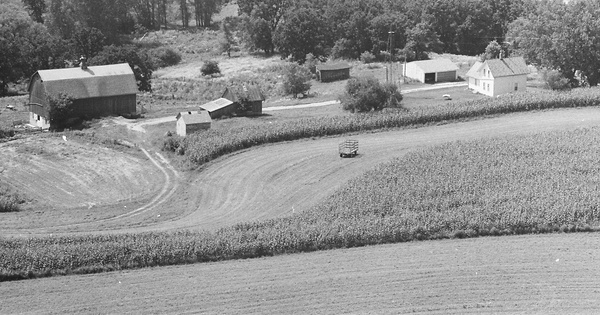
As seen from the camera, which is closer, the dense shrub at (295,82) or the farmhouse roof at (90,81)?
the farmhouse roof at (90,81)

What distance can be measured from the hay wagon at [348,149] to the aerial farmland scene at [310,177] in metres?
0.08

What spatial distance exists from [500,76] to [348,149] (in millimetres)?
23666

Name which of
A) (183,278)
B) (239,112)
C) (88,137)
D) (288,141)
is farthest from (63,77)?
(183,278)

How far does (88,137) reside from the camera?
56.0 m

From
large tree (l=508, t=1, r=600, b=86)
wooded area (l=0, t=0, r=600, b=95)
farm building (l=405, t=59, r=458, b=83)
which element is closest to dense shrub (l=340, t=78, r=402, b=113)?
farm building (l=405, t=59, r=458, b=83)

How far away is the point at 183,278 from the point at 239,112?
102 feet

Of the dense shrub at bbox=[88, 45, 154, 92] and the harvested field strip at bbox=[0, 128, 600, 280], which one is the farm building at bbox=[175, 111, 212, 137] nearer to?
the harvested field strip at bbox=[0, 128, 600, 280]

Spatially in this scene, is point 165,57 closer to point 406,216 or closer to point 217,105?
point 217,105

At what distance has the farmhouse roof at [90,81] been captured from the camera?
61.5m

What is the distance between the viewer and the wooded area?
74062 mm

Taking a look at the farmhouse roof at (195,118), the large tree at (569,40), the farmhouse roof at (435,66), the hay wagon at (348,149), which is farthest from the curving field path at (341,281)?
the large tree at (569,40)

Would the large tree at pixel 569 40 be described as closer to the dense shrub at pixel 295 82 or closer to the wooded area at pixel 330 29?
the wooded area at pixel 330 29

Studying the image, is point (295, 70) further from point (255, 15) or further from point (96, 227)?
point (96, 227)

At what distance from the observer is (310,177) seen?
157ft
